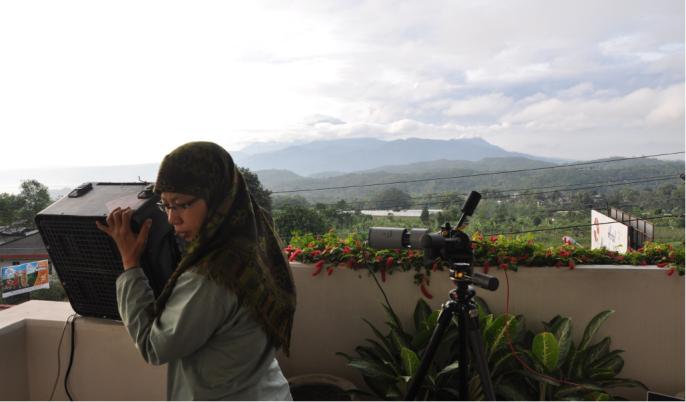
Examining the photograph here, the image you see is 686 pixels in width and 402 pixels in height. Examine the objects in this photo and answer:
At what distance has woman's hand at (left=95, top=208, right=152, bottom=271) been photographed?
39.5 inches

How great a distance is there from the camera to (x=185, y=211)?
925 mm

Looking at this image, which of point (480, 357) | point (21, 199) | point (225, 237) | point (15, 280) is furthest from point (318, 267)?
point (21, 199)

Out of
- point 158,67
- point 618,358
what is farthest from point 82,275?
point 158,67

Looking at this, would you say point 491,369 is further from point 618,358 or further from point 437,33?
point 437,33

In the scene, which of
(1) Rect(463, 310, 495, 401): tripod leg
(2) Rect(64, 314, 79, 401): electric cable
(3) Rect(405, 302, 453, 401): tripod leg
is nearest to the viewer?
(1) Rect(463, 310, 495, 401): tripod leg

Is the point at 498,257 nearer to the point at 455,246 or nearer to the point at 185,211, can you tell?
the point at 455,246

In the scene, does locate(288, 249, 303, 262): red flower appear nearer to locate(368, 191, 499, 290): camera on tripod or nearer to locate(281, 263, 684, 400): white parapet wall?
locate(281, 263, 684, 400): white parapet wall

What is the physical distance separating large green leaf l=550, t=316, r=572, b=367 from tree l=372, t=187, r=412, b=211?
312cm

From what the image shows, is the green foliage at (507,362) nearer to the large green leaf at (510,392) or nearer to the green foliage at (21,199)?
the large green leaf at (510,392)

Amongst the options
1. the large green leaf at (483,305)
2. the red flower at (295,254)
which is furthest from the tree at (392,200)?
the large green leaf at (483,305)

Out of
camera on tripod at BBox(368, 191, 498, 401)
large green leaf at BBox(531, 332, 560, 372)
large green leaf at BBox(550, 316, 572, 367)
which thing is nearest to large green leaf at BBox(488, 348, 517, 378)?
large green leaf at BBox(531, 332, 560, 372)

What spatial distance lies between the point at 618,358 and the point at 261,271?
7.04 feet

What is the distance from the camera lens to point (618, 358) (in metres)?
2.25

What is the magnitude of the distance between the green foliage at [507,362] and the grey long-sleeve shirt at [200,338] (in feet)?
3.79
